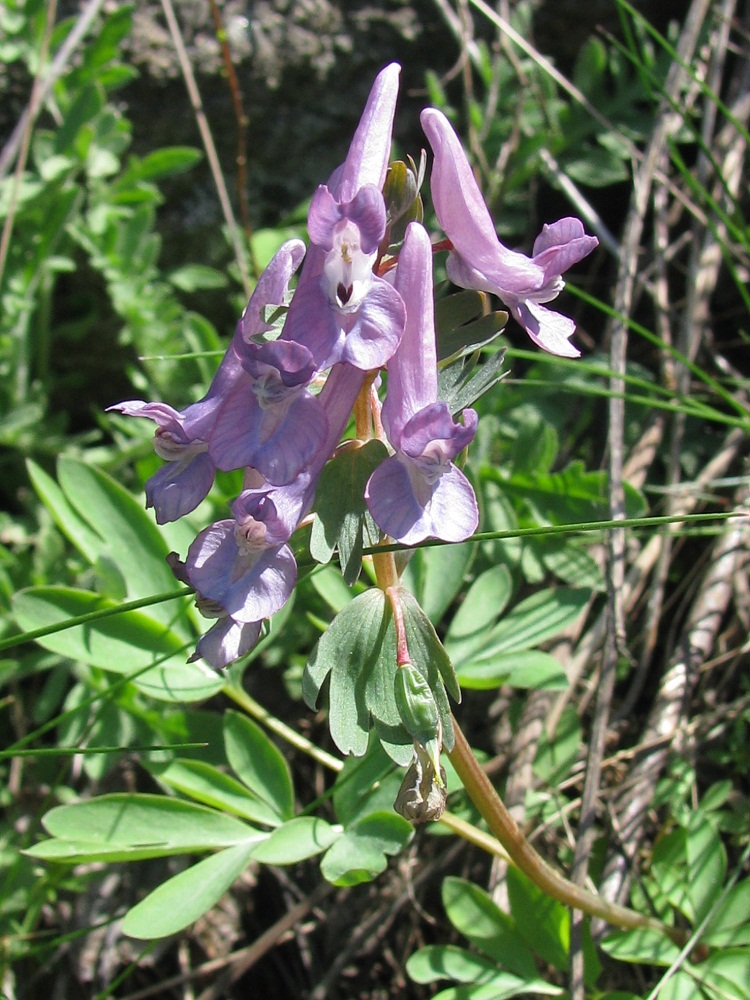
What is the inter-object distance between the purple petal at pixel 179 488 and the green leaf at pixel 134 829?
74 cm

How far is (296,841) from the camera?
2006mm

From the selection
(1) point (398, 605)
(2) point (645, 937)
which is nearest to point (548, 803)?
(2) point (645, 937)

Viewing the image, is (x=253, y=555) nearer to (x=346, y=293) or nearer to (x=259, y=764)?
(x=346, y=293)

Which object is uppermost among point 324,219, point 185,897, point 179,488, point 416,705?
point 324,219

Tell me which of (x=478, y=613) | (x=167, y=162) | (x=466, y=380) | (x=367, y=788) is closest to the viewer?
(x=466, y=380)

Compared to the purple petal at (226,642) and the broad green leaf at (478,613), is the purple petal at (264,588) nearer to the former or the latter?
the purple petal at (226,642)

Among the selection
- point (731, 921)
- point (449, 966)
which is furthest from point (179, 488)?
point (731, 921)

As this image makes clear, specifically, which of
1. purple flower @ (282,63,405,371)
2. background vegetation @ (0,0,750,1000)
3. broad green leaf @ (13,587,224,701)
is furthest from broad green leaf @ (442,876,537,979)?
purple flower @ (282,63,405,371)

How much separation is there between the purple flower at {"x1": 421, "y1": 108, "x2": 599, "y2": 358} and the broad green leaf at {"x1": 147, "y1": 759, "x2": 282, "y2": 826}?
4.01 feet

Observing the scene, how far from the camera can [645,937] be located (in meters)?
2.24

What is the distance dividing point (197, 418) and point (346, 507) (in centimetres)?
31

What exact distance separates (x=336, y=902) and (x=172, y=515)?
1.69 metres

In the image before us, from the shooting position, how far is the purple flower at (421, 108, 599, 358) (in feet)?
5.56

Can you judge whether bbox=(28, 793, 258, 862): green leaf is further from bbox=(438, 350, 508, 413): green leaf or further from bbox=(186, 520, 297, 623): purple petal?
bbox=(438, 350, 508, 413): green leaf
